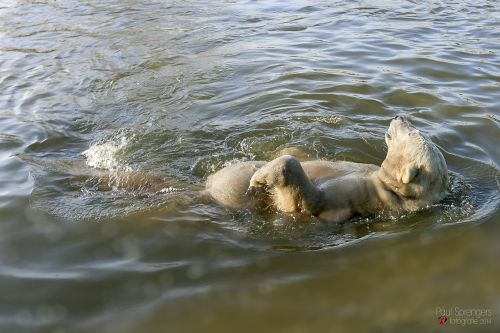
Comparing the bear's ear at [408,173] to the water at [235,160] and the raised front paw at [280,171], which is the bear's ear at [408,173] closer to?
the water at [235,160]

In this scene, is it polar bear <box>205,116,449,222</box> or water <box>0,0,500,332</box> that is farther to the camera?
polar bear <box>205,116,449,222</box>

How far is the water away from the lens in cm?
361

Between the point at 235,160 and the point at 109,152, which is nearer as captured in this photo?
the point at 235,160

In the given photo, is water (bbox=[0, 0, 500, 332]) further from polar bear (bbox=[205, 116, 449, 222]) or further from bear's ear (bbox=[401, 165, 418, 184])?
bear's ear (bbox=[401, 165, 418, 184])

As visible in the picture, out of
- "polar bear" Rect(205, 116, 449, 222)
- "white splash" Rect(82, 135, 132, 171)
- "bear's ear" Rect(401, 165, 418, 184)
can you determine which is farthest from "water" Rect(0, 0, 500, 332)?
"bear's ear" Rect(401, 165, 418, 184)

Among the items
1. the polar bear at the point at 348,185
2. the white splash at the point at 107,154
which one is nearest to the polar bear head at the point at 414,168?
the polar bear at the point at 348,185

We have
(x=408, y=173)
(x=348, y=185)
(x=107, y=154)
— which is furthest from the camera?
(x=107, y=154)

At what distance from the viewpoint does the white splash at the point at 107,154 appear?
597 centimetres

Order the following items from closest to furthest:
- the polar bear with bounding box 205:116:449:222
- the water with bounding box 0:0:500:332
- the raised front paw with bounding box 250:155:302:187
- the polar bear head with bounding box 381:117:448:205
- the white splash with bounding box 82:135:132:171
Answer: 1. the water with bounding box 0:0:500:332
2. the raised front paw with bounding box 250:155:302:187
3. the polar bear with bounding box 205:116:449:222
4. the polar bear head with bounding box 381:117:448:205
5. the white splash with bounding box 82:135:132:171

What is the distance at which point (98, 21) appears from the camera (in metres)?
14.7

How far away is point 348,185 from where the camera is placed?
488 centimetres

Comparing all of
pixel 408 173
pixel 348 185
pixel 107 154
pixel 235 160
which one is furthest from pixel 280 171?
pixel 107 154

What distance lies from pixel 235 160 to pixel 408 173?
2.14m

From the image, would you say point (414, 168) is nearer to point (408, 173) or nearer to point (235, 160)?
point (408, 173)
